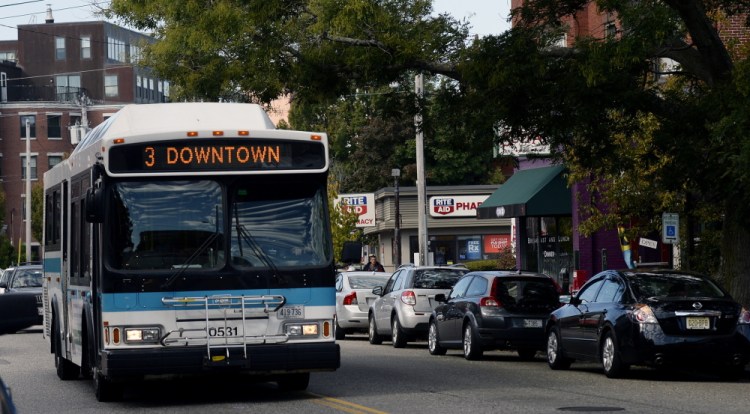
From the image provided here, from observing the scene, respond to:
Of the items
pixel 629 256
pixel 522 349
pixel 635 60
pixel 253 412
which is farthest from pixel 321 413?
pixel 629 256

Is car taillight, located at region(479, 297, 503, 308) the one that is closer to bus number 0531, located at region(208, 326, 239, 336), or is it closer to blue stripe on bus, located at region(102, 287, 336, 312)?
blue stripe on bus, located at region(102, 287, 336, 312)

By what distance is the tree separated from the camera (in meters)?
19.8

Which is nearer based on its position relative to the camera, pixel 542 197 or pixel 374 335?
pixel 374 335

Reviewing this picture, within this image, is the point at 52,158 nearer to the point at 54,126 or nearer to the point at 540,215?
the point at 54,126

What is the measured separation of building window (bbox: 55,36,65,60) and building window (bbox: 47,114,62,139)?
22.1 ft

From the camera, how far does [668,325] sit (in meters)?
18.2

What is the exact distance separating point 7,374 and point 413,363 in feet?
20.4

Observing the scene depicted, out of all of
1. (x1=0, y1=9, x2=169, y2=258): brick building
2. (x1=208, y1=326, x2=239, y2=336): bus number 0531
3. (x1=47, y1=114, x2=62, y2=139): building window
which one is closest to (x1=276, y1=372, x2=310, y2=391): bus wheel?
(x1=208, y1=326, x2=239, y2=336): bus number 0531

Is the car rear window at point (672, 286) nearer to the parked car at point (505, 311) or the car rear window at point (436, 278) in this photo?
the parked car at point (505, 311)

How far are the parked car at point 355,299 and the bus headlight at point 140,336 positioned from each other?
16566 millimetres

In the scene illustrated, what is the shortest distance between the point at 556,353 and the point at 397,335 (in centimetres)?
702

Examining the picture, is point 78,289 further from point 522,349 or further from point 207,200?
point 522,349

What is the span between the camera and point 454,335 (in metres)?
24.3

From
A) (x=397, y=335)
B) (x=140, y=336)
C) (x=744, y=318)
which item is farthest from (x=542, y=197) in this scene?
(x=140, y=336)
